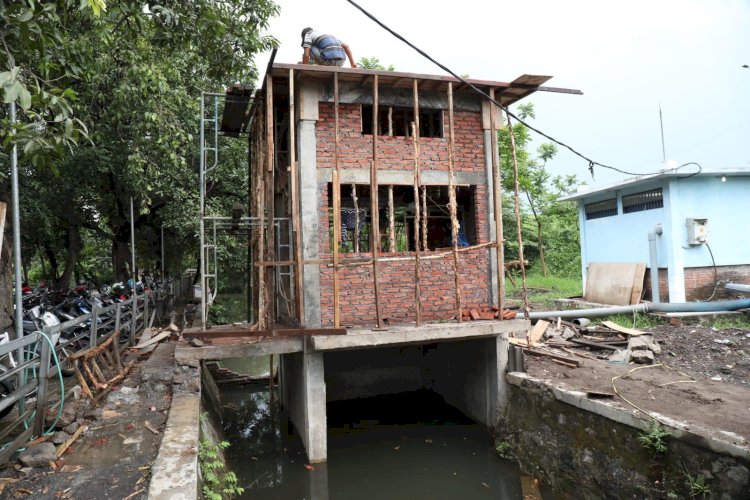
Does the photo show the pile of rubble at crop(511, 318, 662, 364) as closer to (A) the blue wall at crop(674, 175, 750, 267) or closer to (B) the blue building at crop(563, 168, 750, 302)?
(B) the blue building at crop(563, 168, 750, 302)

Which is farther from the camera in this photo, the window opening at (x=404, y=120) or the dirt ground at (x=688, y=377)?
the window opening at (x=404, y=120)

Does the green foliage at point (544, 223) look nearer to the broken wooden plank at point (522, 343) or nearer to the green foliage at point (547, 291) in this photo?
the green foliage at point (547, 291)

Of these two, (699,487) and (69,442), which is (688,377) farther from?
(69,442)

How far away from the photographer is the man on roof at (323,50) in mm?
8609

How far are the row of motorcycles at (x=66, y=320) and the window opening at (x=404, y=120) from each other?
5550mm

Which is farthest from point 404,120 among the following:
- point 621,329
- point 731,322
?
point 731,322

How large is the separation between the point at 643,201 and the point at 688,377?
7.10 m

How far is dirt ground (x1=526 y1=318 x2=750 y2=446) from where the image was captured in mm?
5934

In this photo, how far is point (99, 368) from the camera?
268 inches

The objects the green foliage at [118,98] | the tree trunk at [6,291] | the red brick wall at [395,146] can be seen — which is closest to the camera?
the green foliage at [118,98]

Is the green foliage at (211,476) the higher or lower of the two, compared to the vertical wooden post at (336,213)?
lower

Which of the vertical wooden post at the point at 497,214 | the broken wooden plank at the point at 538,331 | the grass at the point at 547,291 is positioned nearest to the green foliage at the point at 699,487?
the vertical wooden post at the point at 497,214

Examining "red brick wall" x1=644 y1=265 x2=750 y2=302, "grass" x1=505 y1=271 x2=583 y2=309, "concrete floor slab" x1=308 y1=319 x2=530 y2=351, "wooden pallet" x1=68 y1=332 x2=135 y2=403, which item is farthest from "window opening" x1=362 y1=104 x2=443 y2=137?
"red brick wall" x1=644 y1=265 x2=750 y2=302

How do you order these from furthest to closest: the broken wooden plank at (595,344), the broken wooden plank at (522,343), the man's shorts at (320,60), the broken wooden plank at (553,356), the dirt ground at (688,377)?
the broken wooden plank at (595,344)
the broken wooden plank at (522,343)
the broken wooden plank at (553,356)
the man's shorts at (320,60)
the dirt ground at (688,377)
